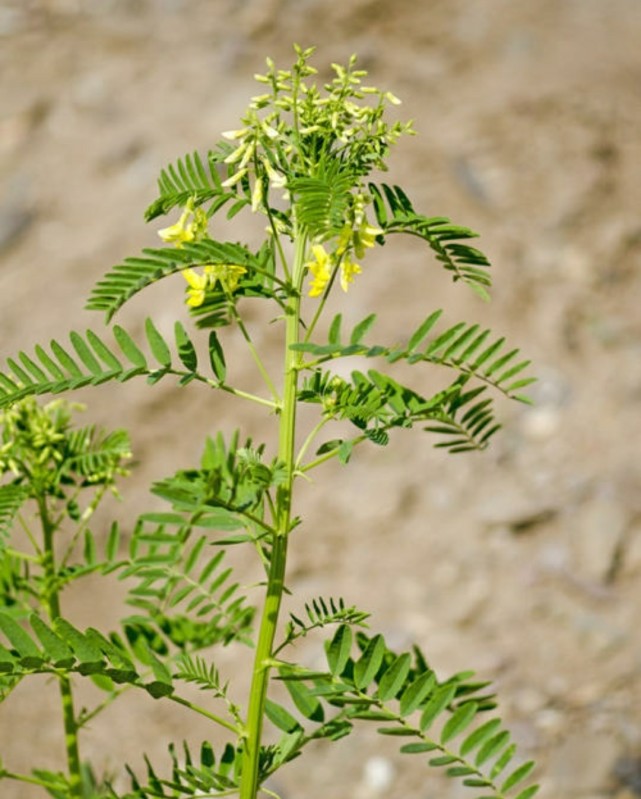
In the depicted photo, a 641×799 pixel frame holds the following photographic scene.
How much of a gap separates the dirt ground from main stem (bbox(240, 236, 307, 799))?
1.09 m

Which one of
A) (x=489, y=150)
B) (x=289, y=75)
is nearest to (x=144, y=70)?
(x=489, y=150)

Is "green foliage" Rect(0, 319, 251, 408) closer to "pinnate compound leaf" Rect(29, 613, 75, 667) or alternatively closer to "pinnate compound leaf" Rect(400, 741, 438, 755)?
"pinnate compound leaf" Rect(29, 613, 75, 667)

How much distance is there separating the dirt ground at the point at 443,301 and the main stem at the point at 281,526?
1.09m

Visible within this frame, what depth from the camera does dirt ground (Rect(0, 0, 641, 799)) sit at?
6.83ft

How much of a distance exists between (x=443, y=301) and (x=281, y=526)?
65.9 inches

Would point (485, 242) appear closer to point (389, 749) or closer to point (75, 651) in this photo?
point (389, 749)

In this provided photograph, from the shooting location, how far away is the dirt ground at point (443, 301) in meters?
2.08

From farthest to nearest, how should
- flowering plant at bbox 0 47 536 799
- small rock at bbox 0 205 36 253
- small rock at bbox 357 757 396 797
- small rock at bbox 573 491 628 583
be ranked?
small rock at bbox 0 205 36 253 < small rock at bbox 573 491 628 583 < small rock at bbox 357 757 396 797 < flowering plant at bbox 0 47 536 799

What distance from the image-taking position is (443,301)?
2533mm

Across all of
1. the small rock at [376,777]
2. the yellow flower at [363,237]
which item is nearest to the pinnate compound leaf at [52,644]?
the yellow flower at [363,237]

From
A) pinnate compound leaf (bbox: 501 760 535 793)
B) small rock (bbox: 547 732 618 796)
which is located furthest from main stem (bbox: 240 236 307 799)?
small rock (bbox: 547 732 618 796)

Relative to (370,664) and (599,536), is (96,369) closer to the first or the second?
(370,664)

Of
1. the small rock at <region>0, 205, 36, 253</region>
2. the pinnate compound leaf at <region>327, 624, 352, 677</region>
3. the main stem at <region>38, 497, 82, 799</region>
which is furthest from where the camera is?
the small rock at <region>0, 205, 36, 253</region>

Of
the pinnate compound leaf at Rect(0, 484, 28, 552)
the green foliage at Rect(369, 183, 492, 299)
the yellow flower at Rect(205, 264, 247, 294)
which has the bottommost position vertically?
the pinnate compound leaf at Rect(0, 484, 28, 552)
